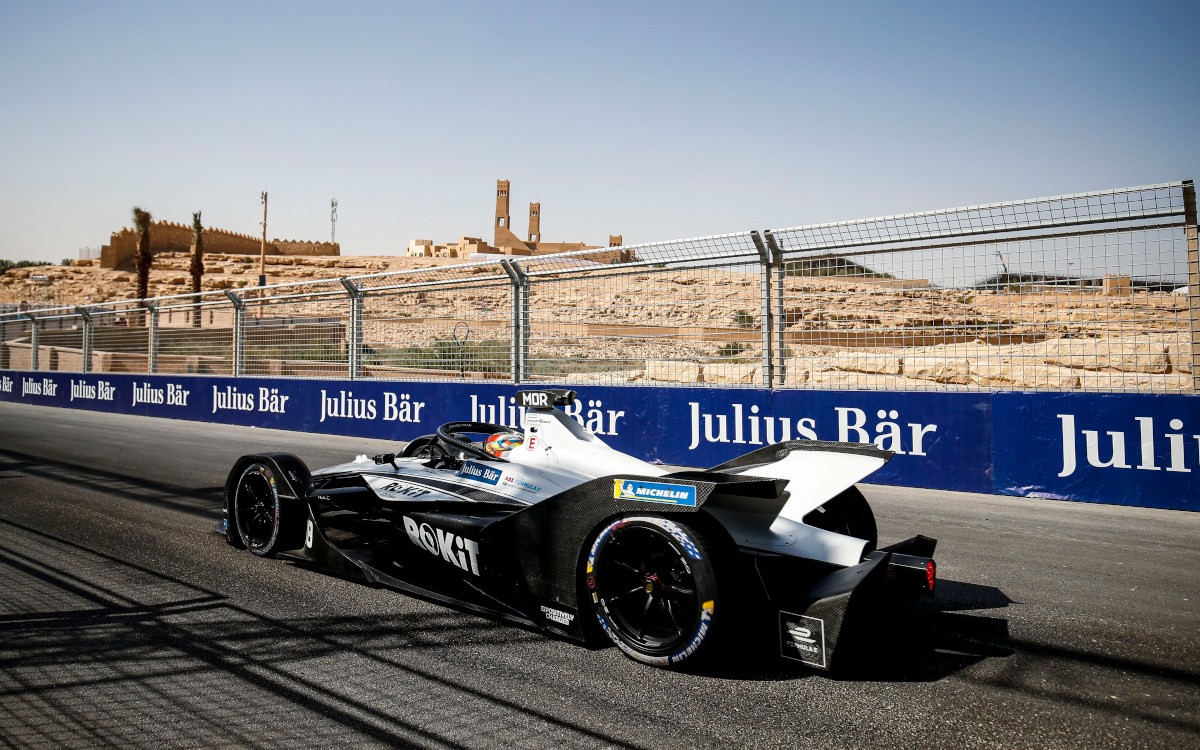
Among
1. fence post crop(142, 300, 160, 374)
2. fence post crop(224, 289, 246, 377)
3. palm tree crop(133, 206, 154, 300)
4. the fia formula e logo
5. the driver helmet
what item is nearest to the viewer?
the fia formula e logo

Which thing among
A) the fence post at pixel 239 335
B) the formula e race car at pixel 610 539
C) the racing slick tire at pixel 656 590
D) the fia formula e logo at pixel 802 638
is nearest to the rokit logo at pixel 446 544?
the formula e race car at pixel 610 539

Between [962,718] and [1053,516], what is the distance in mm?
4251

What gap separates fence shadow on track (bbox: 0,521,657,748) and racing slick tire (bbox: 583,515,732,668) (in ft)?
1.45

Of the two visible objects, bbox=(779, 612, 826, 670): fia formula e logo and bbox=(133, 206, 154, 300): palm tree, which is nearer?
bbox=(779, 612, 826, 670): fia formula e logo

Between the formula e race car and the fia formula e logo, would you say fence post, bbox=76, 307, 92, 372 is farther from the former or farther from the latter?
the fia formula e logo

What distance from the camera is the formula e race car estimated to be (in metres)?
2.96

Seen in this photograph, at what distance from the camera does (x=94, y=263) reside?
101 meters

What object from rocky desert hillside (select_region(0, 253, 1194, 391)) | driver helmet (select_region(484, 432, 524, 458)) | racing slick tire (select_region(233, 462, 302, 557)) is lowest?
racing slick tire (select_region(233, 462, 302, 557))

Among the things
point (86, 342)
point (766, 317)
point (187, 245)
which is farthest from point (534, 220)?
point (766, 317)

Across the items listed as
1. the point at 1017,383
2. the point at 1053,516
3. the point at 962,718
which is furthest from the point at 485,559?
the point at 1017,383

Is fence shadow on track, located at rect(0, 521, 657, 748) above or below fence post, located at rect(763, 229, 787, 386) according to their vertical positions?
below

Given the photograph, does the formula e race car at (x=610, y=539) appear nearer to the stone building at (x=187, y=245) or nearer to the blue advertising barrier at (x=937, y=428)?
the blue advertising barrier at (x=937, y=428)

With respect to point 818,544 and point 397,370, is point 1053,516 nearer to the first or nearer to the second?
point 818,544

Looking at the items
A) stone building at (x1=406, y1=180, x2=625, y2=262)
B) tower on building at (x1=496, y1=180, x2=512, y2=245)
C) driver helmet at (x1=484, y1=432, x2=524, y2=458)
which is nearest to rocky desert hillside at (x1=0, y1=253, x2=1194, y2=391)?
driver helmet at (x1=484, y1=432, x2=524, y2=458)
